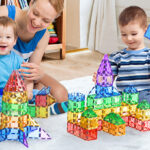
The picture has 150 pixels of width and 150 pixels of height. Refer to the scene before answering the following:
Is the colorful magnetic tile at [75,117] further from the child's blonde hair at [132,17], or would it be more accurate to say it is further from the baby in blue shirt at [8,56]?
the child's blonde hair at [132,17]

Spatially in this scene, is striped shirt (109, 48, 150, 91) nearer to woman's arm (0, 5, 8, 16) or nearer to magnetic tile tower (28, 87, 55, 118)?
magnetic tile tower (28, 87, 55, 118)

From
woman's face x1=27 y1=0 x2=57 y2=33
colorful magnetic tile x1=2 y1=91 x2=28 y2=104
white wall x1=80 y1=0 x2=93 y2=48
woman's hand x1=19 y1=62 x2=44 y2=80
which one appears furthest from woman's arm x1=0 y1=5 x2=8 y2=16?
white wall x1=80 y1=0 x2=93 y2=48

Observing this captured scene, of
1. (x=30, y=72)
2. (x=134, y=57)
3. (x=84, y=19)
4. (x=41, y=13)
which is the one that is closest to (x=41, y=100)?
(x=30, y=72)

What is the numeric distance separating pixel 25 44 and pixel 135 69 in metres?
0.58

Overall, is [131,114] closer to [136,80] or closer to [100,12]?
[136,80]

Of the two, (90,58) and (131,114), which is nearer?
(131,114)

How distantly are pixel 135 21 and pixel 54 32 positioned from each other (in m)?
1.63

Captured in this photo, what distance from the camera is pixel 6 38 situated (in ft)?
5.23

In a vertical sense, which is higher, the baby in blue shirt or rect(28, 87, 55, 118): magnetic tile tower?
the baby in blue shirt

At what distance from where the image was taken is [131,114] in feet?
4.93

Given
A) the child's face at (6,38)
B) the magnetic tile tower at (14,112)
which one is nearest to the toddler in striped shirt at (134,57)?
the child's face at (6,38)

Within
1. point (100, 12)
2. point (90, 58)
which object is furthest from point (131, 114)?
point (100, 12)

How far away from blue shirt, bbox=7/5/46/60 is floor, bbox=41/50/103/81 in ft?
2.19

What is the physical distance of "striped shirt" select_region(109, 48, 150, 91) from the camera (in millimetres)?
1727
